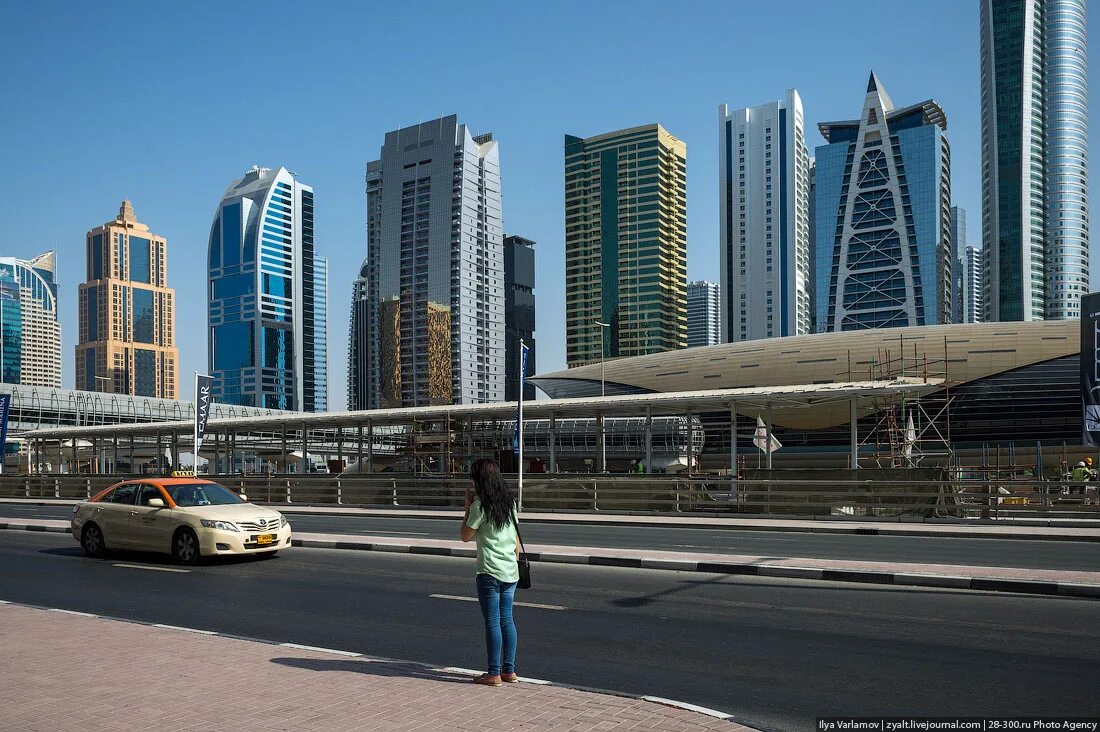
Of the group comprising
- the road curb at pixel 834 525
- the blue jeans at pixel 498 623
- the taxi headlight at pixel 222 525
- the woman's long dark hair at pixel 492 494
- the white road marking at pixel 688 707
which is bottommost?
the road curb at pixel 834 525

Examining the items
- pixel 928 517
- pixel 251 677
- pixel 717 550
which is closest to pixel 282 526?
pixel 717 550

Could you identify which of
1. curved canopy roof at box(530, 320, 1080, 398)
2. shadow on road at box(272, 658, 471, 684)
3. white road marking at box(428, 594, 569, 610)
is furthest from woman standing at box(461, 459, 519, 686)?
curved canopy roof at box(530, 320, 1080, 398)

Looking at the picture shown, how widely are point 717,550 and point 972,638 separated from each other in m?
8.30

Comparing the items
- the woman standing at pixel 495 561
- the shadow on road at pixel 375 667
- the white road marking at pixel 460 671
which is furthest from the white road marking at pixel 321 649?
the woman standing at pixel 495 561

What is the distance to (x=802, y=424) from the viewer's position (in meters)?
70.6

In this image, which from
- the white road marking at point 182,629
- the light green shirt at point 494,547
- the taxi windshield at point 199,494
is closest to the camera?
the light green shirt at point 494,547

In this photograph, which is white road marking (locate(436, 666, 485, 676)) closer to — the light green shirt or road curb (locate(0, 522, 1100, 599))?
the light green shirt

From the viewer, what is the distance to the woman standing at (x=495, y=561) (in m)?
7.16

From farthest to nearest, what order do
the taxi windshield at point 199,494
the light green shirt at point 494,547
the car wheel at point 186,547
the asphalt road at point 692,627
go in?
1. the taxi windshield at point 199,494
2. the car wheel at point 186,547
3. the light green shirt at point 494,547
4. the asphalt road at point 692,627

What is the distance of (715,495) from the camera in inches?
1110

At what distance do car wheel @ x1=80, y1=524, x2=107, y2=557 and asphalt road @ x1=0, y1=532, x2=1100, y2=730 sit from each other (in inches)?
68.9

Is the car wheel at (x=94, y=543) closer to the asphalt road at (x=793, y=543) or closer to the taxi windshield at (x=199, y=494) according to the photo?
the taxi windshield at (x=199, y=494)

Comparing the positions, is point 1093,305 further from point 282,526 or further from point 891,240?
point 891,240

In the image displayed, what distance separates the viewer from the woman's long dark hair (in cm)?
742
